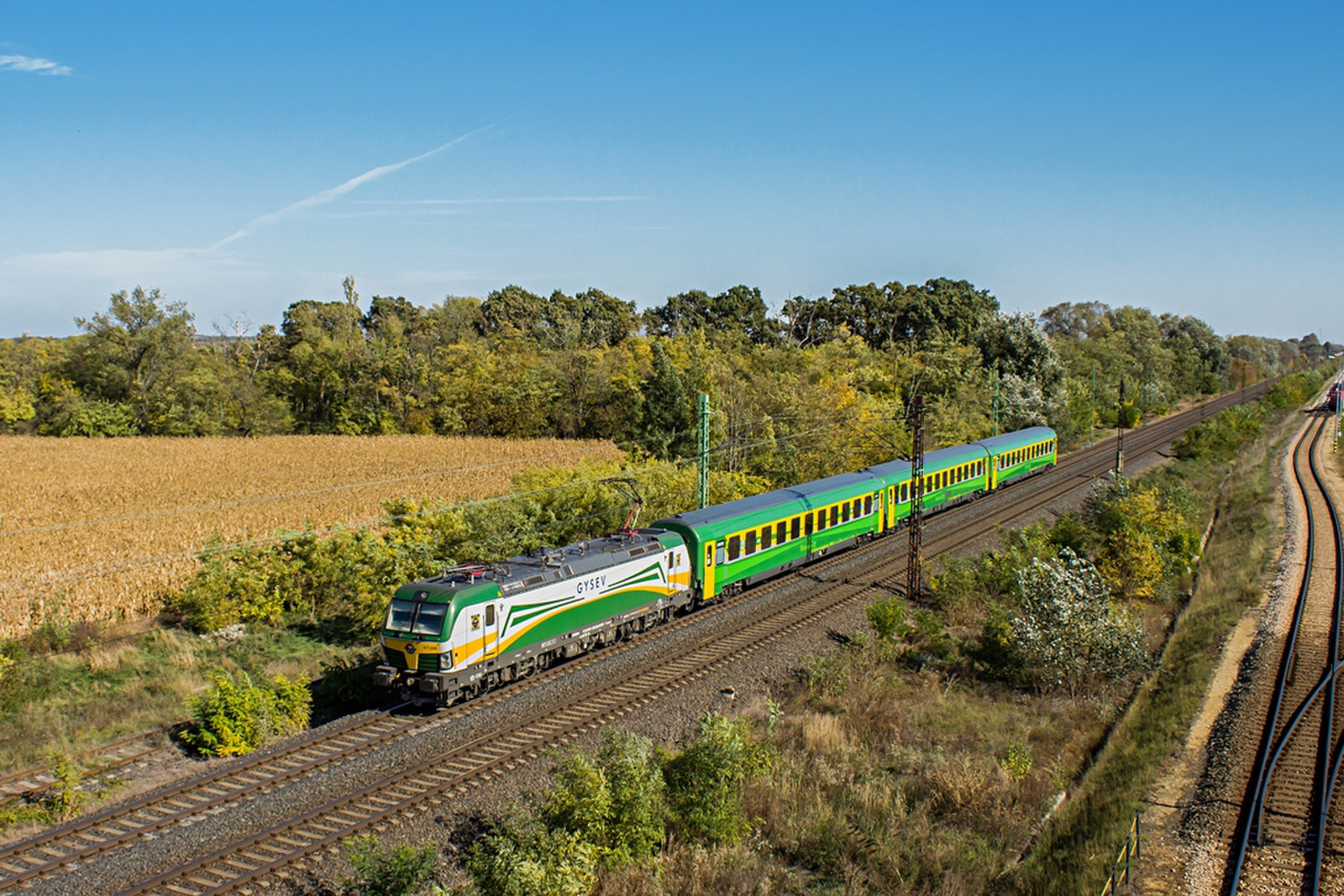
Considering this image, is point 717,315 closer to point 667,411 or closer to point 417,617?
point 667,411

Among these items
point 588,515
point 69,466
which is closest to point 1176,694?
point 588,515

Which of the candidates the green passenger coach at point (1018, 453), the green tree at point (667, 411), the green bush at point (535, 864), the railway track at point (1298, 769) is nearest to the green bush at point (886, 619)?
the railway track at point (1298, 769)

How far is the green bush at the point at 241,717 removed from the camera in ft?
55.9

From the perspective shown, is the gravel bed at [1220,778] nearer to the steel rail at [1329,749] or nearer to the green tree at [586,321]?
the steel rail at [1329,749]

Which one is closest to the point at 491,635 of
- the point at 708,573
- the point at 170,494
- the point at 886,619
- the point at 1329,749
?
the point at 708,573

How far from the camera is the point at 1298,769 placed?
16141 mm

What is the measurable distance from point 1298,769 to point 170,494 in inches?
1679

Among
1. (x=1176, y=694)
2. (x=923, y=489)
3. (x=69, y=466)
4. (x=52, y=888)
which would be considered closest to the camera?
(x=52, y=888)

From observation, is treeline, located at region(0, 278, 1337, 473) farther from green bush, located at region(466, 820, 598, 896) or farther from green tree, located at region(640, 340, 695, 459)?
green bush, located at region(466, 820, 598, 896)

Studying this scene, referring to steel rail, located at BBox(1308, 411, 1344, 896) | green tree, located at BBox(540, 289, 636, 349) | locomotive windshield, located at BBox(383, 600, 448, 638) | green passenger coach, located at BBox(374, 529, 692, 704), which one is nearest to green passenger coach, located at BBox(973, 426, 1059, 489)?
steel rail, located at BBox(1308, 411, 1344, 896)

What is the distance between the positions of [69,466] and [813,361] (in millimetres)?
48574

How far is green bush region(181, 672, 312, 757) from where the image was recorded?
17047 millimetres

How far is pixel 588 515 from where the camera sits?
29469 millimetres

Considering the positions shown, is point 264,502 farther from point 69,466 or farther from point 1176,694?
point 1176,694
